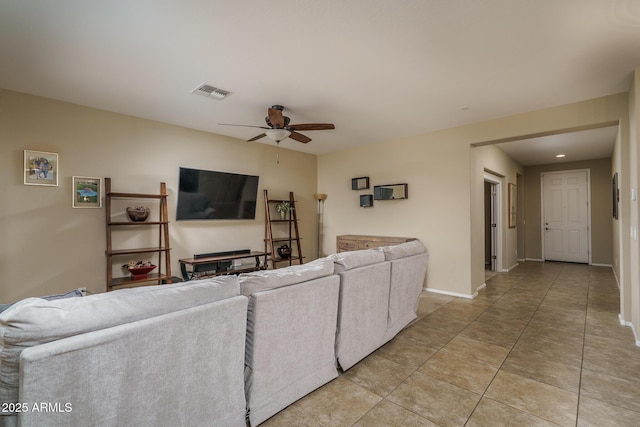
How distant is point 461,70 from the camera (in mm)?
2748

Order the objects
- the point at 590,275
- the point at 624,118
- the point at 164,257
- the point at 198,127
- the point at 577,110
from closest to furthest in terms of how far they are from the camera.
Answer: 1. the point at 624,118
2. the point at 577,110
3. the point at 164,257
4. the point at 198,127
5. the point at 590,275

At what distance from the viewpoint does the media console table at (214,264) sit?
168 inches

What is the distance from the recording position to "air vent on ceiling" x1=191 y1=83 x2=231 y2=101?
3.08 m

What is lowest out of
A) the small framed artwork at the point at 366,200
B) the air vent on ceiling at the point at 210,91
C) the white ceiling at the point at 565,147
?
the small framed artwork at the point at 366,200

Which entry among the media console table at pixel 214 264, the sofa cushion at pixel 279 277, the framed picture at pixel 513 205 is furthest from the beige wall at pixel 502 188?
the media console table at pixel 214 264

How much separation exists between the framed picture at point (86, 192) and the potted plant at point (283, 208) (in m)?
2.79

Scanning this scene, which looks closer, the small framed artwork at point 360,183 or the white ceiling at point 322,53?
the white ceiling at point 322,53

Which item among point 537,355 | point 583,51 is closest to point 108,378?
point 537,355

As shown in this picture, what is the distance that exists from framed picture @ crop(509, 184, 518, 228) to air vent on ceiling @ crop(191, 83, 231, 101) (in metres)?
6.46

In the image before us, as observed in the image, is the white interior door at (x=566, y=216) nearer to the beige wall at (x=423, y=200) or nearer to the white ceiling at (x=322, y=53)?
the beige wall at (x=423, y=200)

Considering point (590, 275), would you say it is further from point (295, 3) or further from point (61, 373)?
point (61, 373)

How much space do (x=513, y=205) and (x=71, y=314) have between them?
818 centimetres

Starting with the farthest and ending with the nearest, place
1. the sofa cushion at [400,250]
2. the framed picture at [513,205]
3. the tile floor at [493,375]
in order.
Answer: the framed picture at [513,205] < the sofa cushion at [400,250] < the tile floor at [493,375]

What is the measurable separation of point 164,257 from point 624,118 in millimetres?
5872
